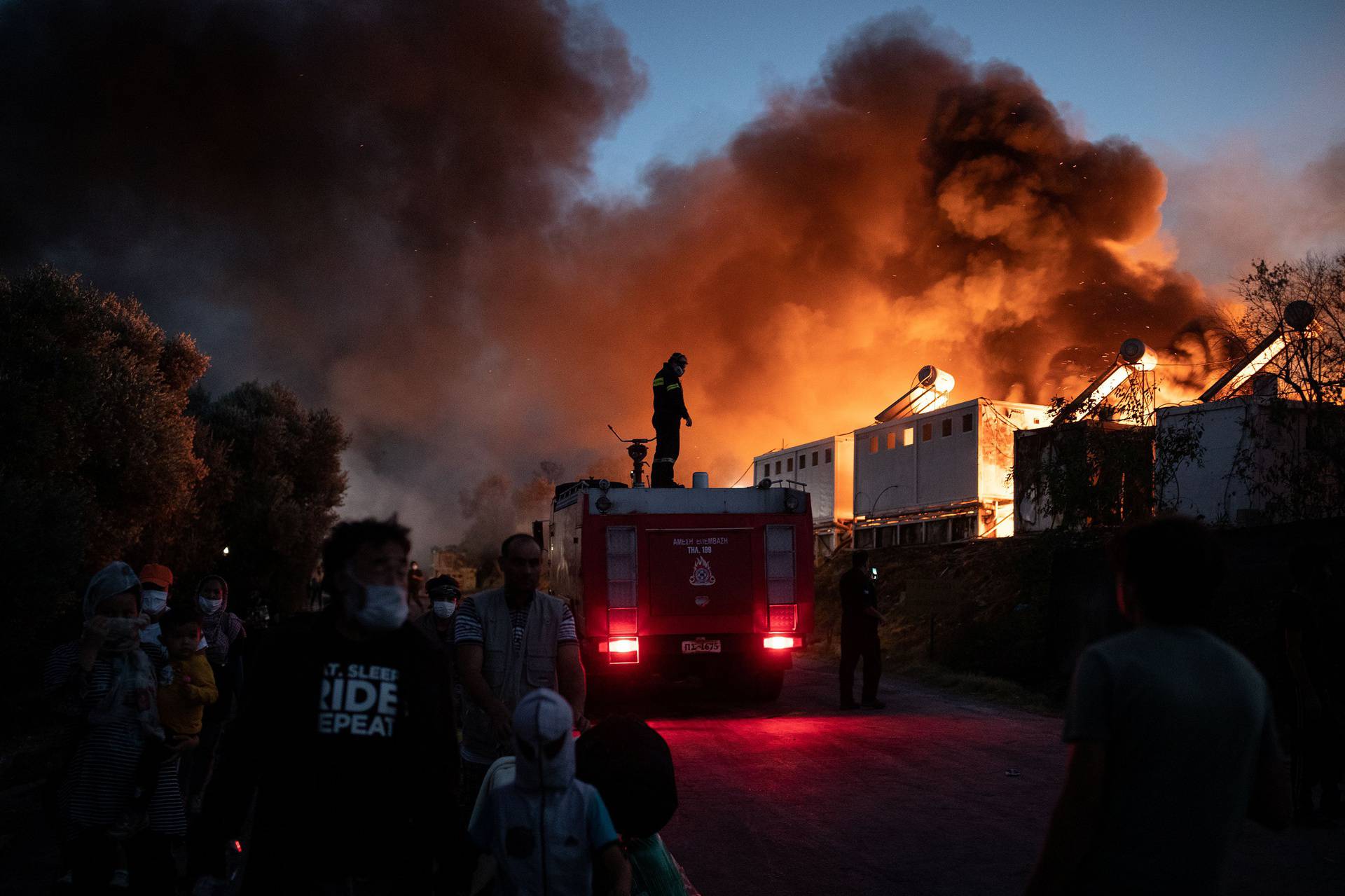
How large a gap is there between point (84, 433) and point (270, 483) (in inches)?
615

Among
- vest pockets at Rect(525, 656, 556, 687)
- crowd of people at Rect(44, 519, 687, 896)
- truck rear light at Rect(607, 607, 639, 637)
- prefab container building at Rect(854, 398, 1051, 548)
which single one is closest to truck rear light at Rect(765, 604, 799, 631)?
truck rear light at Rect(607, 607, 639, 637)

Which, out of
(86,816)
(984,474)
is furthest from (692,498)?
(984,474)

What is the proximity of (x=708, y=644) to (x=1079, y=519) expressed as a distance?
9.73 meters

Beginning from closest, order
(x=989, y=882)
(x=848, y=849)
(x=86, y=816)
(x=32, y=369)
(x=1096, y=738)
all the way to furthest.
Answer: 1. (x=1096, y=738)
2. (x=86, y=816)
3. (x=989, y=882)
4. (x=848, y=849)
5. (x=32, y=369)

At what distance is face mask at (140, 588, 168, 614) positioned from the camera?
675cm

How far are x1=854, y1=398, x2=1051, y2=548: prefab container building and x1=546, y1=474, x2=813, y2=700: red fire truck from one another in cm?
1487

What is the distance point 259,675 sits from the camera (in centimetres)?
308

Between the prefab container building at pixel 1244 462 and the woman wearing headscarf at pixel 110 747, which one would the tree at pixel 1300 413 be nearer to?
the prefab container building at pixel 1244 462

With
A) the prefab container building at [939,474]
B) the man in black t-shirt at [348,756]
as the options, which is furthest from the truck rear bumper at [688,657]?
the prefab container building at [939,474]

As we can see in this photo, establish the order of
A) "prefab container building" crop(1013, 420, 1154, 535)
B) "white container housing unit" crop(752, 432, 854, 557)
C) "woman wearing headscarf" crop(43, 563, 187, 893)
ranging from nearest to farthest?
"woman wearing headscarf" crop(43, 563, 187, 893), "prefab container building" crop(1013, 420, 1154, 535), "white container housing unit" crop(752, 432, 854, 557)

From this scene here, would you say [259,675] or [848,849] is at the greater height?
[259,675]

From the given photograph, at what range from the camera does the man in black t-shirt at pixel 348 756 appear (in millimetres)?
2986

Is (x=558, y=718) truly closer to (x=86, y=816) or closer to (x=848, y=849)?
(x=86, y=816)

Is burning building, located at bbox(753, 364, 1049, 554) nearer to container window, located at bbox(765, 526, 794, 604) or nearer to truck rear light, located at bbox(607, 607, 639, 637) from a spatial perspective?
container window, located at bbox(765, 526, 794, 604)
